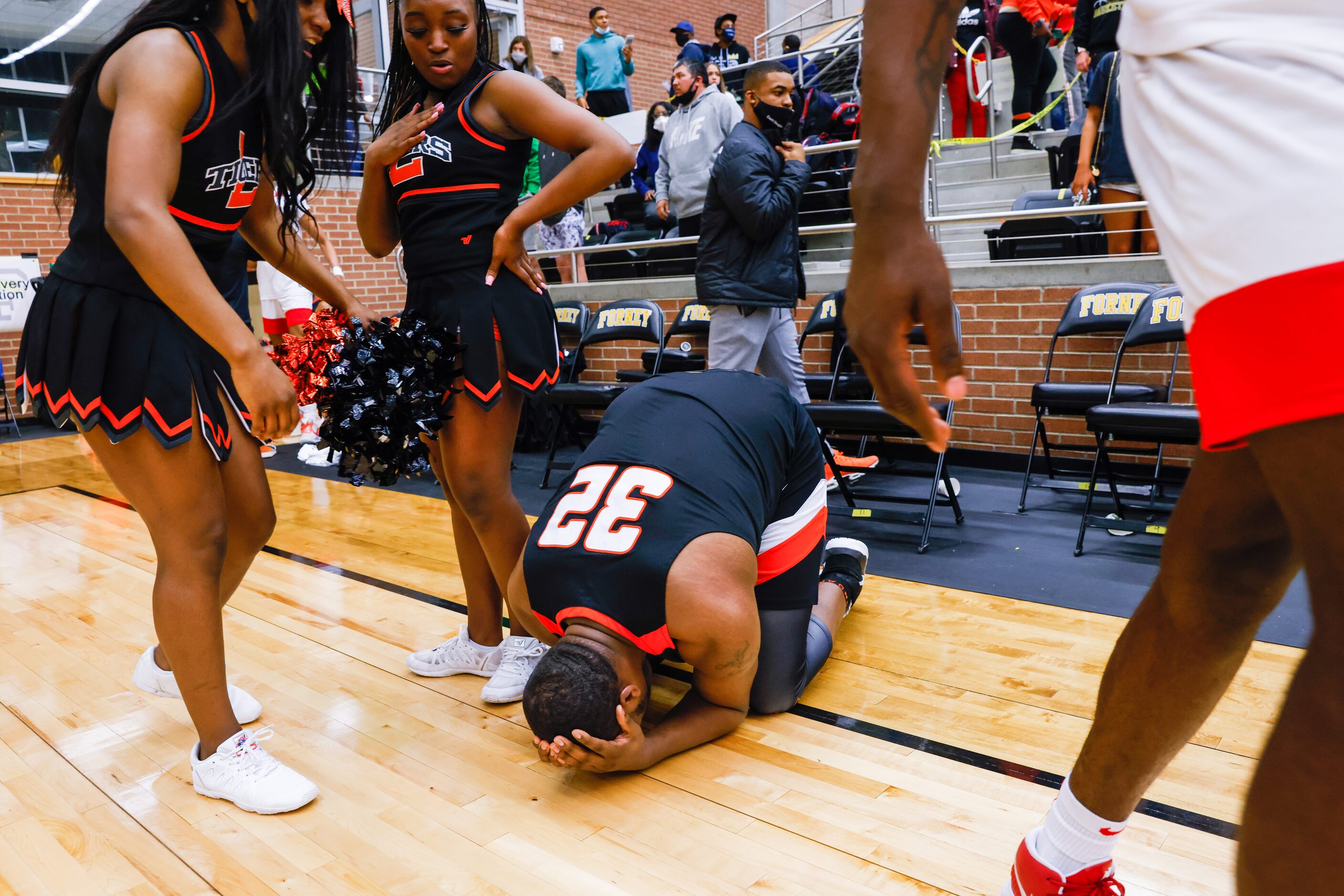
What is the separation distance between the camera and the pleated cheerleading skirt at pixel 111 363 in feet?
5.70

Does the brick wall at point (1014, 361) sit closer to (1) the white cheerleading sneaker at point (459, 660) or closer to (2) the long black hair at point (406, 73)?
(2) the long black hair at point (406, 73)

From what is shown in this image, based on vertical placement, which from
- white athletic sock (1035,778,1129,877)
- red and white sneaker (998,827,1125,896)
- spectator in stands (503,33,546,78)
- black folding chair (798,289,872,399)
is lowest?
red and white sneaker (998,827,1125,896)

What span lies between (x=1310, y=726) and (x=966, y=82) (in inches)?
292

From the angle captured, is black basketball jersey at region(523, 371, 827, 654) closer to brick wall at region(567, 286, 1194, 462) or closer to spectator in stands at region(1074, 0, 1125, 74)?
brick wall at region(567, 286, 1194, 462)

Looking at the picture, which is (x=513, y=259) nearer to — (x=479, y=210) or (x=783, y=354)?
(x=479, y=210)

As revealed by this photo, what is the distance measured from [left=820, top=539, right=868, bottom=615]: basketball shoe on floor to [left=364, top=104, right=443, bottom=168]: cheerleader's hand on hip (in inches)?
59.4

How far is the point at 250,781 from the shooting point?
1884mm

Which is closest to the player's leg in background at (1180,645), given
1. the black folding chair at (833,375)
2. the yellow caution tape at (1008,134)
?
the black folding chair at (833,375)

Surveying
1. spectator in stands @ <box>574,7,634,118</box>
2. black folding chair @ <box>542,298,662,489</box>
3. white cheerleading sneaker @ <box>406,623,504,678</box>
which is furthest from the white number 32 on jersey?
spectator in stands @ <box>574,7,634,118</box>

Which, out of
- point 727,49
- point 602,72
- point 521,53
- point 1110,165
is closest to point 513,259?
point 1110,165

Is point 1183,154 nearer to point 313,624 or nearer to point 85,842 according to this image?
point 85,842

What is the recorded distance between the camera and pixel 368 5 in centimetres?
1074

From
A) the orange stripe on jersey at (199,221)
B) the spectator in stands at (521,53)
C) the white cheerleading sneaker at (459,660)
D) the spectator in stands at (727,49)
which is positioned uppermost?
the spectator in stands at (727,49)

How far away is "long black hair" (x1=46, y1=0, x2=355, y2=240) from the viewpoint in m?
1.70
